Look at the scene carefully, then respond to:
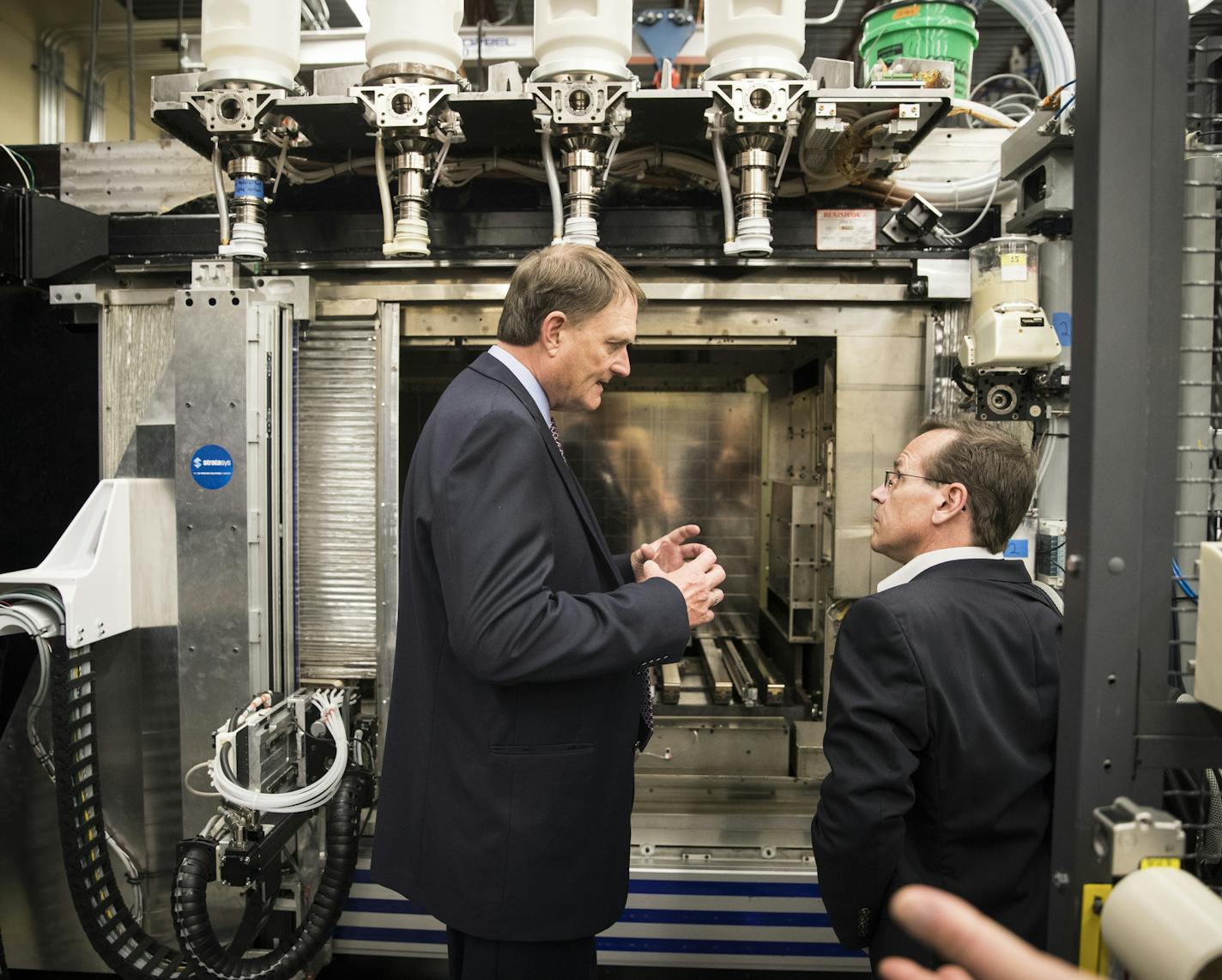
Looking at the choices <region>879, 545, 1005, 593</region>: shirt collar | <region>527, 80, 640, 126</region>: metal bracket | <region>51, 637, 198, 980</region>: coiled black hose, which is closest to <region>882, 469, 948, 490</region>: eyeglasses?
<region>879, 545, 1005, 593</region>: shirt collar

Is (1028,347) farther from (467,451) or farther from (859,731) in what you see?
(467,451)

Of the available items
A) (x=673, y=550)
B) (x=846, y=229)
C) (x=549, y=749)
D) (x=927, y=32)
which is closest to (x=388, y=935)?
(x=549, y=749)

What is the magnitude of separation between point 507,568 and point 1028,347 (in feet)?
5.31

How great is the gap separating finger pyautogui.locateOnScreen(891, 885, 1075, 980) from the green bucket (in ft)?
7.95

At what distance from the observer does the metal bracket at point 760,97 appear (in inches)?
79.4

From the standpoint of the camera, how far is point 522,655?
128cm

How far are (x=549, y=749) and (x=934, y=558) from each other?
771 mm

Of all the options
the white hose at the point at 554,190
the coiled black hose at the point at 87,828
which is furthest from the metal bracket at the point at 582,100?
the coiled black hose at the point at 87,828

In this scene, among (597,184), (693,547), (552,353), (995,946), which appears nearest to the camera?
(995,946)

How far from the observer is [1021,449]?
1546mm

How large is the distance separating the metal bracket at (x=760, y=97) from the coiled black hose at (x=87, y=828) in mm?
2125

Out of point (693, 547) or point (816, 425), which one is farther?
point (816, 425)

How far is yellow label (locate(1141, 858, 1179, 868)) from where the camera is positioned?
0.80m

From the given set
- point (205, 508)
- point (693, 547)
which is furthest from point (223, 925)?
point (693, 547)
